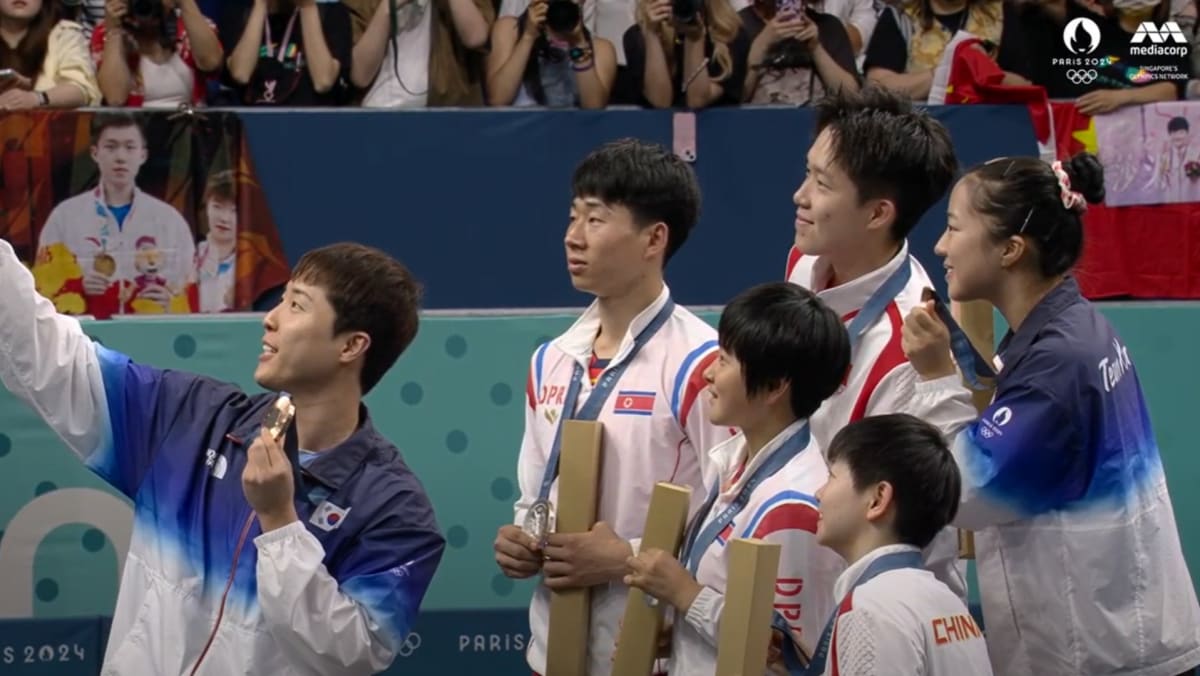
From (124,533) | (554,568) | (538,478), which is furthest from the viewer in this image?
(124,533)

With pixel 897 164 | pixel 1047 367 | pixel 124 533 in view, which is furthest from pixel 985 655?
pixel 124 533

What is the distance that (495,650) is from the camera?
6.19 metres

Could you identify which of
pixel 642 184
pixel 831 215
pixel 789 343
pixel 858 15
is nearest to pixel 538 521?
pixel 789 343

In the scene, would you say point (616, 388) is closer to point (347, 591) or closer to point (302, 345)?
point (302, 345)

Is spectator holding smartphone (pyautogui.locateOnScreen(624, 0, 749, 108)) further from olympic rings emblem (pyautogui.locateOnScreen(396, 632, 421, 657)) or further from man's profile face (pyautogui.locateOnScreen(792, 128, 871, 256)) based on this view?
man's profile face (pyautogui.locateOnScreen(792, 128, 871, 256))

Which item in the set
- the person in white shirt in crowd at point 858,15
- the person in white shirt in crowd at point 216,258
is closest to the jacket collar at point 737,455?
the person in white shirt in crowd at point 216,258

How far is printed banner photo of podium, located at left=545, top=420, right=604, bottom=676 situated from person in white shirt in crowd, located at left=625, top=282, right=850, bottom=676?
0.91 feet

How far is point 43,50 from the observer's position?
281 inches

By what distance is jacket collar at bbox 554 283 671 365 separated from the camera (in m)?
4.25

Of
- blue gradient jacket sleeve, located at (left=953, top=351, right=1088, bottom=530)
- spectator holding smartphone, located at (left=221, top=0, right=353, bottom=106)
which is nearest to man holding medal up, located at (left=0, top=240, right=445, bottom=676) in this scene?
blue gradient jacket sleeve, located at (left=953, top=351, right=1088, bottom=530)

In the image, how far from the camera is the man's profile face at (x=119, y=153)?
6832 mm

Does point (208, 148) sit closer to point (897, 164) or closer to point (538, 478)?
point (538, 478)

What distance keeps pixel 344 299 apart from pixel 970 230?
138 cm

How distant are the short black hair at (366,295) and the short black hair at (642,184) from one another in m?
0.65
